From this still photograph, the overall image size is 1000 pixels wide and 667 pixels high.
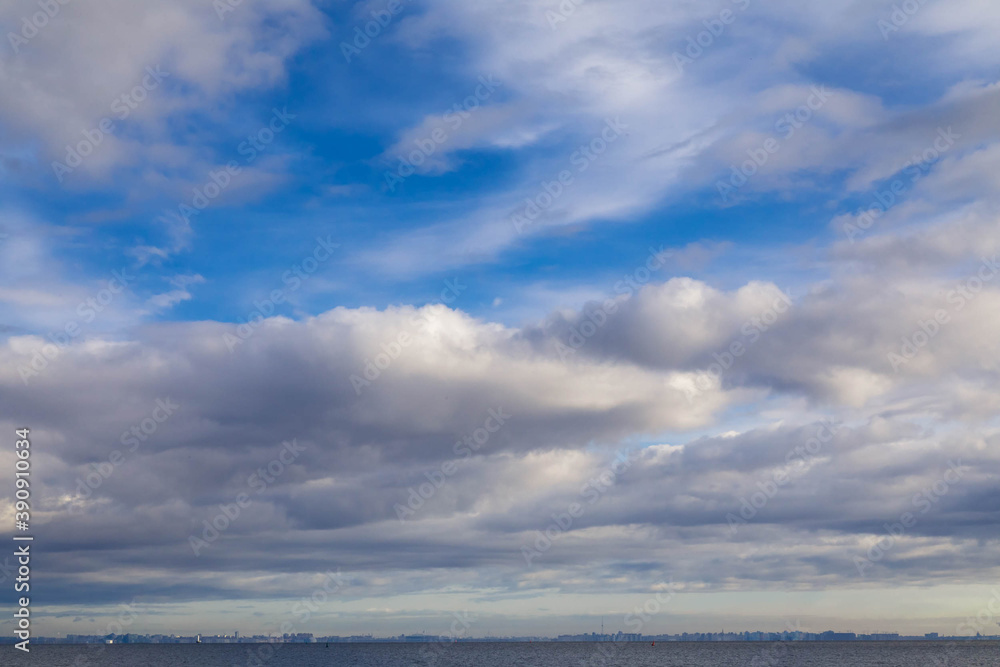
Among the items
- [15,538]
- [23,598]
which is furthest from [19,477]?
[23,598]

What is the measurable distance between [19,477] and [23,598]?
12.2 meters

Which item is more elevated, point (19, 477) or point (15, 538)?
point (19, 477)

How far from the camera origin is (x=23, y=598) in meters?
67.5

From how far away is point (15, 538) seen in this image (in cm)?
6038

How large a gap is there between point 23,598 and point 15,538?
34.9 ft

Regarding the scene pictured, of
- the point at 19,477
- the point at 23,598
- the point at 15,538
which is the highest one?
the point at 19,477

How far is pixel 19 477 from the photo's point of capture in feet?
207

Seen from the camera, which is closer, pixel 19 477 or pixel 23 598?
pixel 19 477

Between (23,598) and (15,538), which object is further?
(23,598)

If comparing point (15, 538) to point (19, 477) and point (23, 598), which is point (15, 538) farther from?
point (23, 598)

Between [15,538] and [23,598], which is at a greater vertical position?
[15,538]
